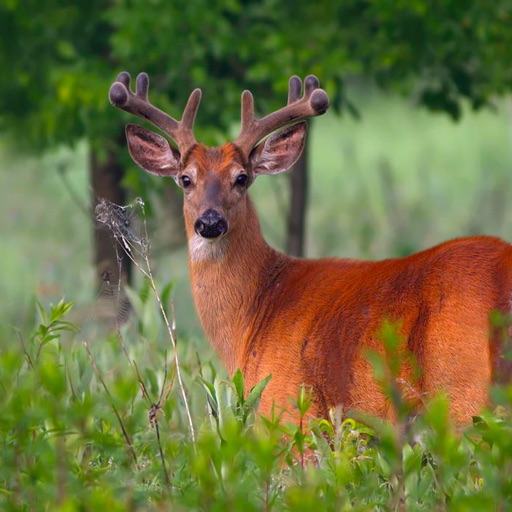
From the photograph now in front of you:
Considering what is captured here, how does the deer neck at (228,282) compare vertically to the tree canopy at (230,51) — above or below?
below

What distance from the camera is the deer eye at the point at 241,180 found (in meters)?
5.94

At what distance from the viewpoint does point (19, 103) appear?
977 cm

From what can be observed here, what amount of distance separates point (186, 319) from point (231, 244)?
202 inches

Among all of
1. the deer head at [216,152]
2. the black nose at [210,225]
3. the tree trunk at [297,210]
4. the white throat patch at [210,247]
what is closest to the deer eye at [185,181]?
the deer head at [216,152]

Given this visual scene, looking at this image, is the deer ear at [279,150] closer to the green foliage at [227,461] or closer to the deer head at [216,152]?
the deer head at [216,152]

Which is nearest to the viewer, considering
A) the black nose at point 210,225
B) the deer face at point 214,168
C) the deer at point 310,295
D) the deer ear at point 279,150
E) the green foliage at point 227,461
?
the green foliage at point 227,461

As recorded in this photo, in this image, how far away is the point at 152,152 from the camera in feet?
21.2

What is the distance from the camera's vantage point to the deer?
14.8 feet

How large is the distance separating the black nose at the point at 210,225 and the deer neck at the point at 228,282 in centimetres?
25

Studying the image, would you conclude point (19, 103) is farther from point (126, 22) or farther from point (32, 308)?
point (32, 308)

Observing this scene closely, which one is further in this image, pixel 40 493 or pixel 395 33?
pixel 395 33

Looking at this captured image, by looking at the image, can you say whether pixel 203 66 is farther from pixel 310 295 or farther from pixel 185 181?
pixel 310 295

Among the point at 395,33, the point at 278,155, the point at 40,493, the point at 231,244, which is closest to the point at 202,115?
the point at 395,33

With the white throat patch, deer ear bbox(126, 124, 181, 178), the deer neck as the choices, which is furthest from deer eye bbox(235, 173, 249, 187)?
deer ear bbox(126, 124, 181, 178)
